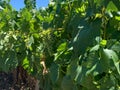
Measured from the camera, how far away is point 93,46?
1.71 m

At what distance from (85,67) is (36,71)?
778mm

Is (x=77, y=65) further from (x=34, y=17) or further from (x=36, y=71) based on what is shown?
(x=34, y=17)

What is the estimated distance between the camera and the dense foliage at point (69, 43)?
1.66 meters

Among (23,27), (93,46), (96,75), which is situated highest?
(23,27)

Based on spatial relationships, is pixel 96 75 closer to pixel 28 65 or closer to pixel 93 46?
pixel 93 46

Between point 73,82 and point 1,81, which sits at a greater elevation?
point 1,81

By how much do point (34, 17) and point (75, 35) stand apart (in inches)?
30.3

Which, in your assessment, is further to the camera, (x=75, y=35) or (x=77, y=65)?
(x=75, y=35)

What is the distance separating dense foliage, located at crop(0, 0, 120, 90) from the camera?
1.66m

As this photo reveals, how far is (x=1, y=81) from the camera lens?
6.00m

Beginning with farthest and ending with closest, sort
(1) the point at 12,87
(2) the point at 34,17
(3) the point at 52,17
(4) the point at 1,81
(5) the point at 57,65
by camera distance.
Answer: (4) the point at 1,81
(1) the point at 12,87
(2) the point at 34,17
(3) the point at 52,17
(5) the point at 57,65

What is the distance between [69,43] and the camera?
6.33ft

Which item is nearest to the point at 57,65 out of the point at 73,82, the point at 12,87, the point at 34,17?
the point at 73,82

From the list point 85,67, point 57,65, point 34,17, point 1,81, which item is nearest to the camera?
point 85,67
